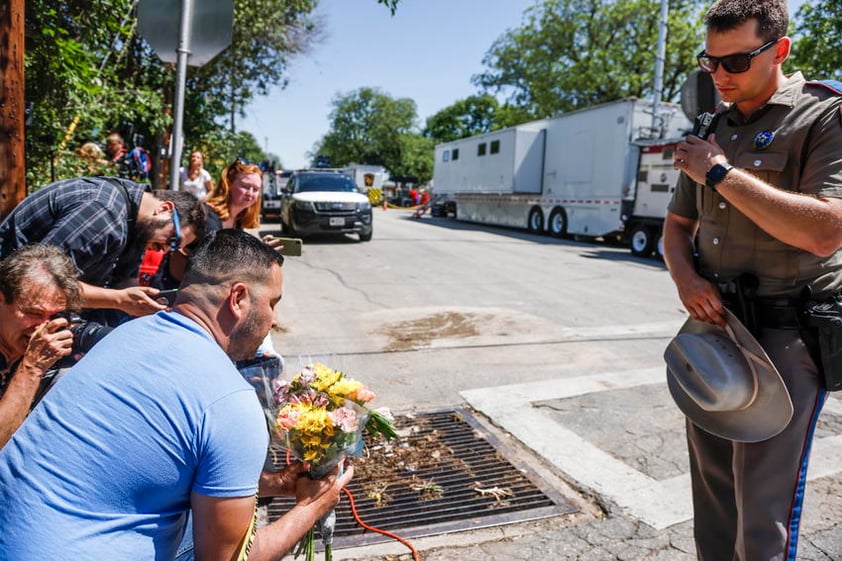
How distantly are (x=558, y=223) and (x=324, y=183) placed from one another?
8.83 m

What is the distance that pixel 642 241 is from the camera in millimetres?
15953

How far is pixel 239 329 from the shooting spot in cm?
170


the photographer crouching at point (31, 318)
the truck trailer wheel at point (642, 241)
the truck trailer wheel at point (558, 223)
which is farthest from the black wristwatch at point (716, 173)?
the truck trailer wheel at point (558, 223)

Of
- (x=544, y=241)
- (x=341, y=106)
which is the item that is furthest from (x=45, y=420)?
(x=341, y=106)

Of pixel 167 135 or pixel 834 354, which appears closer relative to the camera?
pixel 834 354

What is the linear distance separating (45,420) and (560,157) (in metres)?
20.5

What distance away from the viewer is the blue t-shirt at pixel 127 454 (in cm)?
140

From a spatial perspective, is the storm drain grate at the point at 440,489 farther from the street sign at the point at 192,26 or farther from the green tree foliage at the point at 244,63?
the green tree foliage at the point at 244,63

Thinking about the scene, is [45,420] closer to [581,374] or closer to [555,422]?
[555,422]

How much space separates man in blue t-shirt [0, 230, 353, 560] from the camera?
1.40m

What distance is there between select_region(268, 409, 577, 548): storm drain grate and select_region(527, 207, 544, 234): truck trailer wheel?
1873 cm

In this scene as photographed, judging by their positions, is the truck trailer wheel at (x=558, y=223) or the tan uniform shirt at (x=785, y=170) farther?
the truck trailer wheel at (x=558, y=223)

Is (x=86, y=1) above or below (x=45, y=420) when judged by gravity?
above

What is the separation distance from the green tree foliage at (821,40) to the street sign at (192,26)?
18767 mm
